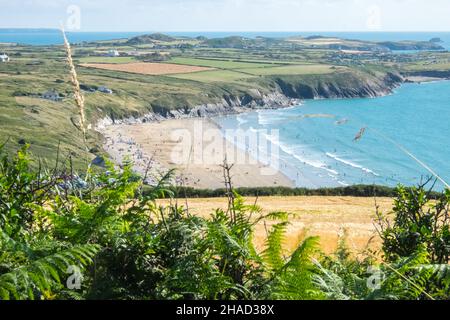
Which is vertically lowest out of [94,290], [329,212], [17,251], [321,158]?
[321,158]

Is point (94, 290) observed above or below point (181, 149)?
above

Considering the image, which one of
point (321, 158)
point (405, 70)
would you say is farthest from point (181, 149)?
point (405, 70)

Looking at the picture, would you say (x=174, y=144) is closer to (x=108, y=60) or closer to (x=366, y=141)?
(x=366, y=141)

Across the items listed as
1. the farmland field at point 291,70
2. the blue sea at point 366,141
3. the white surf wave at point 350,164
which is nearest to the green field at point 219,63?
the farmland field at point 291,70

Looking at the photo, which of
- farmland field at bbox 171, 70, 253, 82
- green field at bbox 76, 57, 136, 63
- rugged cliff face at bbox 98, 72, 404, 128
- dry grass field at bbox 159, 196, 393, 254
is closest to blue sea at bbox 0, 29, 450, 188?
rugged cliff face at bbox 98, 72, 404, 128

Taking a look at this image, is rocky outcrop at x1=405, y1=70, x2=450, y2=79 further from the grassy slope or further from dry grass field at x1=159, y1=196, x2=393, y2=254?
dry grass field at x1=159, y1=196, x2=393, y2=254

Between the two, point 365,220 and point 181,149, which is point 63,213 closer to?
point 365,220
